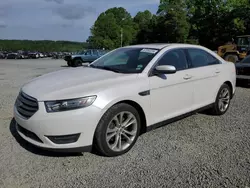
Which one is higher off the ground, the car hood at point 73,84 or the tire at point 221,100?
the car hood at point 73,84

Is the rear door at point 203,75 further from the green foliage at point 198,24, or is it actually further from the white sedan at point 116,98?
the green foliage at point 198,24

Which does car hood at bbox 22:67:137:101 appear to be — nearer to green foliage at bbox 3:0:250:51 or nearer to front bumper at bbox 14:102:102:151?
front bumper at bbox 14:102:102:151

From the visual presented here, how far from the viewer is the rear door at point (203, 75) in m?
4.46

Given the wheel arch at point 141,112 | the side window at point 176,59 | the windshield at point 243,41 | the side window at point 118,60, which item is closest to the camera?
the wheel arch at point 141,112

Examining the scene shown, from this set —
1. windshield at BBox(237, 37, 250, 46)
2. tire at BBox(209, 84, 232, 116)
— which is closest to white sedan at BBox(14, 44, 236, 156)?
tire at BBox(209, 84, 232, 116)

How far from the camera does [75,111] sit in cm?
301

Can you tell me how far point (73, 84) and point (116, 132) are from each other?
85 centimetres

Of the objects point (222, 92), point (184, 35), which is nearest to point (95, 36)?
point (184, 35)

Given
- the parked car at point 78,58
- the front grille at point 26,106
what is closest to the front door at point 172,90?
the front grille at point 26,106

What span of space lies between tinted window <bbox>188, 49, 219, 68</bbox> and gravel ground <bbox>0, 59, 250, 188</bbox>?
120 cm

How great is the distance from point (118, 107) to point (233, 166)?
1.59 m

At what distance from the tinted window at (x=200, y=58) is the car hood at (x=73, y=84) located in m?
1.47

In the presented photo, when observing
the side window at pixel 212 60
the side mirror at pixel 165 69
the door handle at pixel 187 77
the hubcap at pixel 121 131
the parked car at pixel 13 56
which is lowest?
the hubcap at pixel 121 131

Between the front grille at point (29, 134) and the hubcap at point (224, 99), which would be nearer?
the front grille at point (29, 134)
